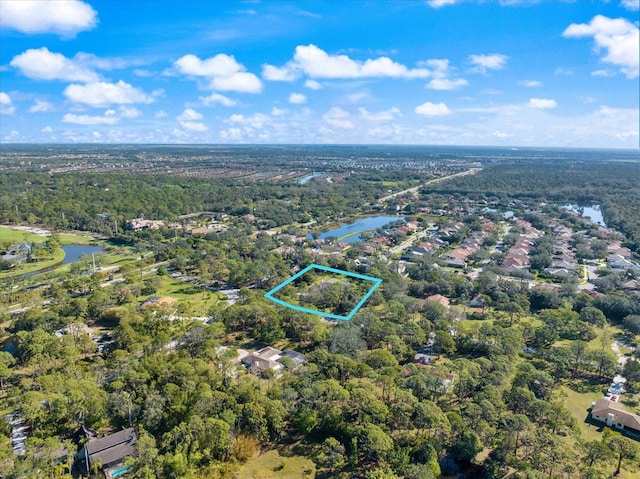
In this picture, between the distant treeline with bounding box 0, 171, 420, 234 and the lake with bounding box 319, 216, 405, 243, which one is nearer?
the lake with bounding box 319, 216, 405, 243

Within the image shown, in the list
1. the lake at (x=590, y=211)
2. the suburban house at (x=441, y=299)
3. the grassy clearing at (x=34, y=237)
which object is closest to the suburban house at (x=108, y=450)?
the suburban house at (x=441, y=299)

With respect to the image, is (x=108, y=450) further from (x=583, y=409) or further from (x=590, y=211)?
(x=590, y=211)

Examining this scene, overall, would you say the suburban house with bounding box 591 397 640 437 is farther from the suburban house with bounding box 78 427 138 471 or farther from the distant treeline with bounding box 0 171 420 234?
the distant treeline with bounding box 0 171 420 234

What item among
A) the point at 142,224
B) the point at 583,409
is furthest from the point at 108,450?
the point at 142,224

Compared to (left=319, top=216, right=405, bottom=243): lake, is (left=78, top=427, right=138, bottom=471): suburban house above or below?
below

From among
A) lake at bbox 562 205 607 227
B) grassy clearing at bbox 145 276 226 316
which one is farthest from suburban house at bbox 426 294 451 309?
lake at bbox 562 205 607 227
